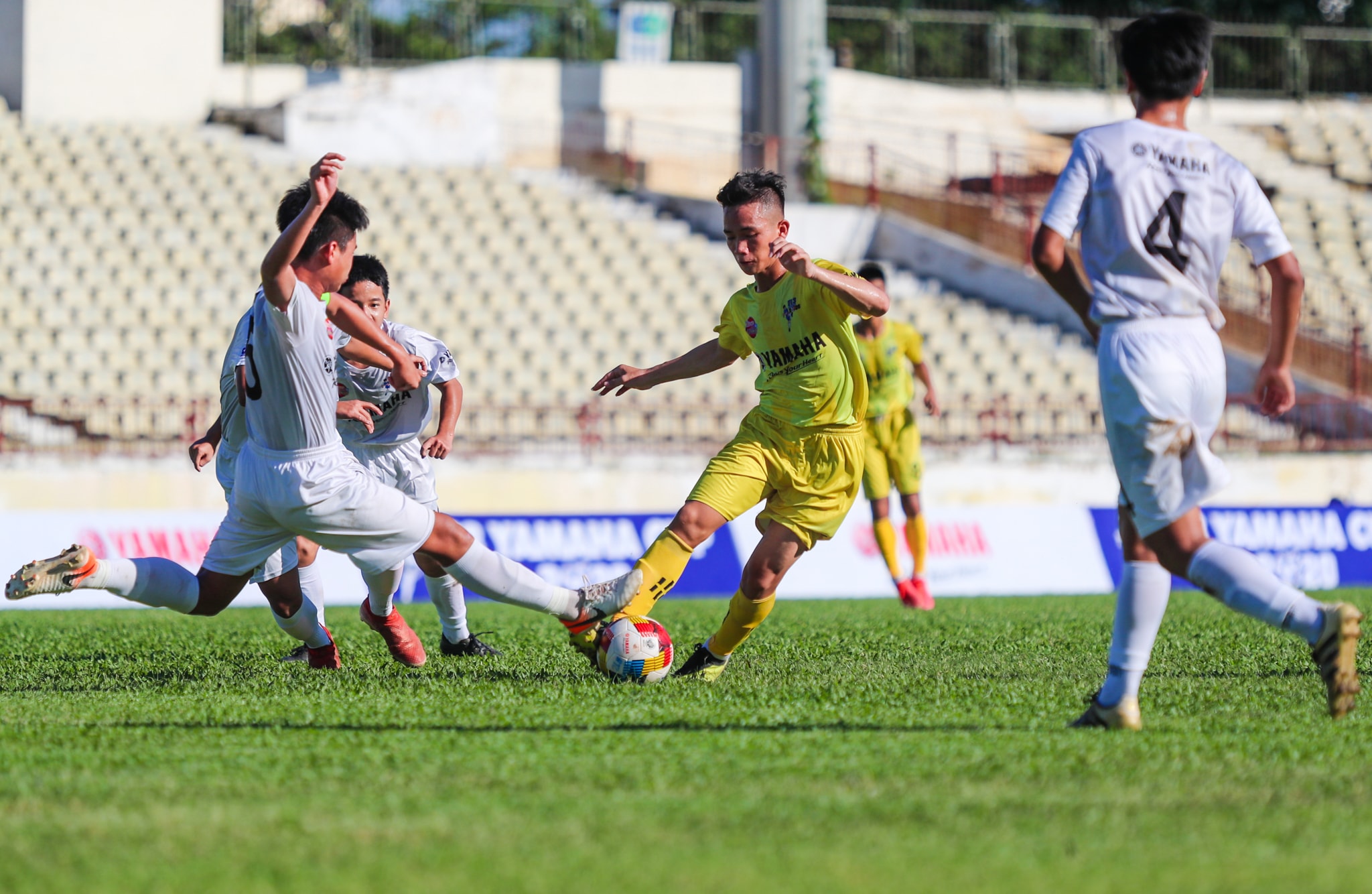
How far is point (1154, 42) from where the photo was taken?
4879 mm

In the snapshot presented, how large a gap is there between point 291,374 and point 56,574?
47.3 inches

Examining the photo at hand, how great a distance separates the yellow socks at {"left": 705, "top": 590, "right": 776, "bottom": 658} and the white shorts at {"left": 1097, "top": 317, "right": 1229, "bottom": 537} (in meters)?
2.20

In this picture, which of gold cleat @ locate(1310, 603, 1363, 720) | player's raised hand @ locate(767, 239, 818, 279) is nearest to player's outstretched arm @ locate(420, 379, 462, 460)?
player's raised hand @ locate(767, 239, 818, 279)

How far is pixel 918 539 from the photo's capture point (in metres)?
12.1

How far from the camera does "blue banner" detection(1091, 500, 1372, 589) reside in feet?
49.4

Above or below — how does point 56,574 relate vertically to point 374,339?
below

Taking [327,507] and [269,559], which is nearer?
[327,507]

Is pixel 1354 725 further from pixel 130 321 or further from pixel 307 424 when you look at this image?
pixel 130 321

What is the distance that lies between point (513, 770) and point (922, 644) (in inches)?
184

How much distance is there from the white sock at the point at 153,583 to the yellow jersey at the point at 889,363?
22.1 feet

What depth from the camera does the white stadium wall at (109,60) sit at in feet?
87.6

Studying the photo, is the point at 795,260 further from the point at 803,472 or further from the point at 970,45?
the point at 970,45

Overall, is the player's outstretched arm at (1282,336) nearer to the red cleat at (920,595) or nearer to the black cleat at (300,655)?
the black cleat at (300,655)

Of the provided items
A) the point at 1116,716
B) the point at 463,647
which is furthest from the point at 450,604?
the point at 1116,716
